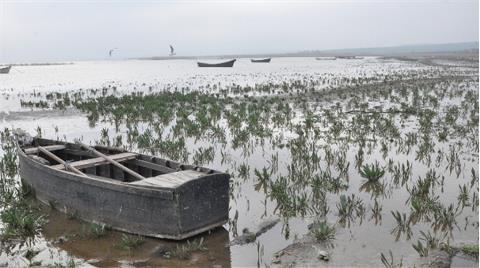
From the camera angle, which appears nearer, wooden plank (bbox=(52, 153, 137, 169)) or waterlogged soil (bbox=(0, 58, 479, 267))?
waterlogged soil (bbox=(0, 58, 479, 267))

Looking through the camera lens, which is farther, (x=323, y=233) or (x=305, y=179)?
(x=305, y=179)

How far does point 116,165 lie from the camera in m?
8.34

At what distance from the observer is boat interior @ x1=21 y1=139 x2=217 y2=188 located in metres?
6.84

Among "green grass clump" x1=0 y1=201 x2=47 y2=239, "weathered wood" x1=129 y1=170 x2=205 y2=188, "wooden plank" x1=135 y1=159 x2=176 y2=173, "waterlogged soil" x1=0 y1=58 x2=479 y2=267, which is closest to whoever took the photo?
"waterlogged soil" x1=0 y1=58 x2=479 y2=267

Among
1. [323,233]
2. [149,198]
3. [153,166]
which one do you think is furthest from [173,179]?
[323,233]

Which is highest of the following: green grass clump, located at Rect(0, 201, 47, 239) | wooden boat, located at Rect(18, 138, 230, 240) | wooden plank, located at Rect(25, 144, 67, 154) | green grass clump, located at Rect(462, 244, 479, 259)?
wooden plank, located at Rect(25, 144, 67, 154)

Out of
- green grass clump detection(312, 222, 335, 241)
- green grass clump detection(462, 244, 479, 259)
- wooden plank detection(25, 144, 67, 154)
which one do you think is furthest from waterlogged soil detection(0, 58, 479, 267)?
wooden plank detection(25, 144, 67, 154)

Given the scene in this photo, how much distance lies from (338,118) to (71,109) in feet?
39.4

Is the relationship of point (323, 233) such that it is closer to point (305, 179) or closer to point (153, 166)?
point (305, 179)

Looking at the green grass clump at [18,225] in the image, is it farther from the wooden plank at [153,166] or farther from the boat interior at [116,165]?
the wooden plank at [153,166]

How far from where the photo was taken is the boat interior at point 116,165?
6.84 m

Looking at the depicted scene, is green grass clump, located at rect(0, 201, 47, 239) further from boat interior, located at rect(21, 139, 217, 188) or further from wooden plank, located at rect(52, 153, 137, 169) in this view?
wooden plank, located at rect(52, 153, 137, 169)

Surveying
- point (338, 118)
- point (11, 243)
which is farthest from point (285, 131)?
point (11, 243)

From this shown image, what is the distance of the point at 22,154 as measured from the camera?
8906 millimetres
